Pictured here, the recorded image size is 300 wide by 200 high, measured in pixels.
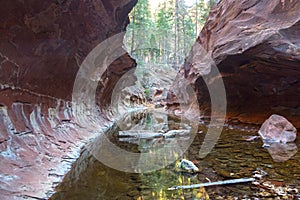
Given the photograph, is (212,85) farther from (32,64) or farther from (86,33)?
(32,64)

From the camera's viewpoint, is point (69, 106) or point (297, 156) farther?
point (69, 106)

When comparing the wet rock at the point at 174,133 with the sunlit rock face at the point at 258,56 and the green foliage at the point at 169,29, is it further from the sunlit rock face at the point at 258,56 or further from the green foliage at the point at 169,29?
the green foliage at the point at 169,29

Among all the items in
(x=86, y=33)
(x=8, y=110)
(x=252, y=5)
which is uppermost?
(x=252, y=5)

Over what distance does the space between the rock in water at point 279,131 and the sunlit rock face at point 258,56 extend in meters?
1.31

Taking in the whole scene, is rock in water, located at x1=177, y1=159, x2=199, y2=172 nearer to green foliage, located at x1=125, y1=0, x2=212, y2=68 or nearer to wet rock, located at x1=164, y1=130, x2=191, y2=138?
wet rock, located at x1=164, y1=130, x2=191, y2=138

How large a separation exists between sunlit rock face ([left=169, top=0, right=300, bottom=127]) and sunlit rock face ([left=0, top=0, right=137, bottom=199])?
372cm

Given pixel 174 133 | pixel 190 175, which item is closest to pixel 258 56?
pixel 174 133

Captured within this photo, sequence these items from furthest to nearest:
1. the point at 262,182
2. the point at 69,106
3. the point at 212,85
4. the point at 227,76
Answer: the point at 212,85
the point at 227,76
the point at 69,106
the point at 262,182

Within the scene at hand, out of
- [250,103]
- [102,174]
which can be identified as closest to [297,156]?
[102,174]

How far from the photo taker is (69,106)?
7.63 metres

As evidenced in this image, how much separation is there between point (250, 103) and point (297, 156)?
4881 millimetres

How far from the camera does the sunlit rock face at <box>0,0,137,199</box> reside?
3.70 meters

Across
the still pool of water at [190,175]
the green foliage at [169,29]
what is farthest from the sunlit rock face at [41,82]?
the green foliage at [169,29]

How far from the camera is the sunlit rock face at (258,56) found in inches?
256
